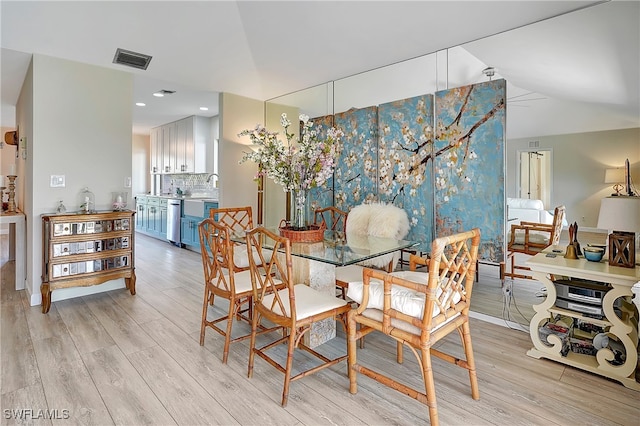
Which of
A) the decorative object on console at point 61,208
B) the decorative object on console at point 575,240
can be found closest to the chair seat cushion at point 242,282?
the decorative object on console at point 61,208

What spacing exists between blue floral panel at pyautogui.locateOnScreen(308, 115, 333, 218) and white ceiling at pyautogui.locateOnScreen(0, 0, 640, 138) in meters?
0.50

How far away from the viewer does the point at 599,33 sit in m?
2.41

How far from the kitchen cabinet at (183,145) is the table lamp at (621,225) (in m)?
6.12

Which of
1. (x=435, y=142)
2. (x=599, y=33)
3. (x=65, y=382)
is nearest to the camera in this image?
(x=65, y=382)

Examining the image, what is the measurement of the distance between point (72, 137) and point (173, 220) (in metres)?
2.99

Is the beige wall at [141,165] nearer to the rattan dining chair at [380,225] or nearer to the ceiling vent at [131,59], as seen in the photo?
the ceiling vent at [131,59]

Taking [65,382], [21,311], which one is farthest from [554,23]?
[21,311]

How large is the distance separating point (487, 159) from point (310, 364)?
2227 millimetres

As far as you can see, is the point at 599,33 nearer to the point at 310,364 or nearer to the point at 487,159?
the point at 487,159

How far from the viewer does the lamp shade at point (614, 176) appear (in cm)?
233

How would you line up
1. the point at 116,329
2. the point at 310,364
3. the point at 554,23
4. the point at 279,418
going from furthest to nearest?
the point at 116,329 < the point at 554,23 < the point at 310,364 < the point at 279,418

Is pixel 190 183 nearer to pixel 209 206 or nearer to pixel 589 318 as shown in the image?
pixel 209 206

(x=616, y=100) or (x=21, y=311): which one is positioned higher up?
(x=616, y=100)

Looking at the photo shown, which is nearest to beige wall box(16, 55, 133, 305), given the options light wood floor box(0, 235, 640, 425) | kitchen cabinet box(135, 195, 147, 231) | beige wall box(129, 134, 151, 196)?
light wood floor box(0, 235, 640, 425)
